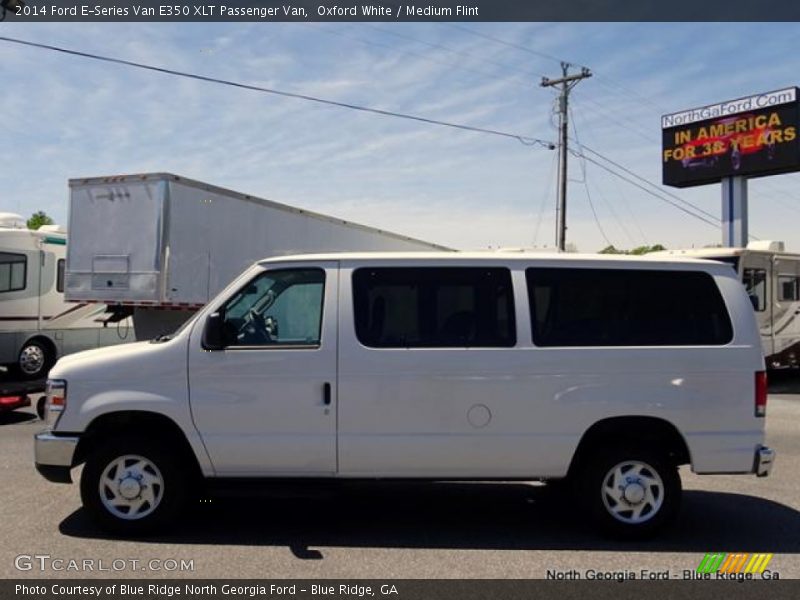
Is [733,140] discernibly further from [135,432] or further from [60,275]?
[135,432]

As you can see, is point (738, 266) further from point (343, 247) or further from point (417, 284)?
point (417, 284)

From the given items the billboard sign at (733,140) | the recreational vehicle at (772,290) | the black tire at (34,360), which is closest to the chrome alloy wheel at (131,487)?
the black tire at (34,360)

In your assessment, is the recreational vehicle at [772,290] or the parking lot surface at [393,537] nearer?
the parking lot surface at [393,537]

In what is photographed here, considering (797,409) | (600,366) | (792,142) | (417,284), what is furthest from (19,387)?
(792,142)

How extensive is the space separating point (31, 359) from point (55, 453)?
36.9ft

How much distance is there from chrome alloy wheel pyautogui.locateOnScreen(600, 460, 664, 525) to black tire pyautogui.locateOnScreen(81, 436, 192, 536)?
10.2ft

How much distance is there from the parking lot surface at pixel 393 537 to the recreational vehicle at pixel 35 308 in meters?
8.81

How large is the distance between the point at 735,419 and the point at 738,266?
1098 centimetres

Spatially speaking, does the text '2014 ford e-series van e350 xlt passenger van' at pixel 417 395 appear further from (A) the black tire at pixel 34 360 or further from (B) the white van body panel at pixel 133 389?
(A) the black tire at pixel 34 360

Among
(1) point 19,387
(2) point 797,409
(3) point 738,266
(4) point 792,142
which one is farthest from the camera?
(4) point 792,142

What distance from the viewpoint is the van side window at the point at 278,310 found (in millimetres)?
5270

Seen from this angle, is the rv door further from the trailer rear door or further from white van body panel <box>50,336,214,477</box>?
white van body panel <box>50,336,214,477</box>

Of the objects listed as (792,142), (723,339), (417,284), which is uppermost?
(792,142)

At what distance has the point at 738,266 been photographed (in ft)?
49.7
